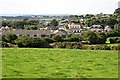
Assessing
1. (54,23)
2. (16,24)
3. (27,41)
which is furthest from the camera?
(54,23)

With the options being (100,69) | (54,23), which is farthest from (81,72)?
(54,23)

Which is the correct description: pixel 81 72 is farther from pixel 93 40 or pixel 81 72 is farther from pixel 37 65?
pixel 93 40

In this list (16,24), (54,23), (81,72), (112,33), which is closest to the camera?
(81,72)

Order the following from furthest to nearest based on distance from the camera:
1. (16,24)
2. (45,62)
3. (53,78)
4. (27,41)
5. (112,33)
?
(16,24) → (112,33) → (27,41) → (45,62) → (53,78)

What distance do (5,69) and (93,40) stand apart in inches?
902

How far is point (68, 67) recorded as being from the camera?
40.1 feet

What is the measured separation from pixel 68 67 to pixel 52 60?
2.11 meters

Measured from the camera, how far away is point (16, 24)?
198 feet

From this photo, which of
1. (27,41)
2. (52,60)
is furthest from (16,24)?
(52,60)

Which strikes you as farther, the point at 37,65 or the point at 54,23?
the point at 54,23

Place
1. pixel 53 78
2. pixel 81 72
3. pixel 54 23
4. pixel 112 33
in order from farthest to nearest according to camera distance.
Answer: pixel 54 23 → pixel 112 33 → pixel 81 72 → pixel 53 78

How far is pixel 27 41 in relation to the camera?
24.9 meters

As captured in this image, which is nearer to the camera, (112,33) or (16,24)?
(112,33)

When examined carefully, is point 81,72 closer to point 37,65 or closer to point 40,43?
point 37,65
